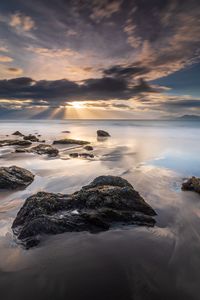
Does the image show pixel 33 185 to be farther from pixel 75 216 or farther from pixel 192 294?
pixel 192 294

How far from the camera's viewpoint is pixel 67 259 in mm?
5062

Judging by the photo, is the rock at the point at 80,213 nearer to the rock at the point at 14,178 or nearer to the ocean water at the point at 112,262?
the ocean water at the point at 112,262

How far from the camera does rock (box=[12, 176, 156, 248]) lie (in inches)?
229

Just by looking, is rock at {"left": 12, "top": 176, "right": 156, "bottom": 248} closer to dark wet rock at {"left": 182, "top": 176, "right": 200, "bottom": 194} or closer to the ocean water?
the ocean water

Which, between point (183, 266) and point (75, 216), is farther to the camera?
point (75, 216)

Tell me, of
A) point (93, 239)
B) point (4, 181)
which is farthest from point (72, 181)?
point (93, 239)

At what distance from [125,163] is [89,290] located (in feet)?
41.0

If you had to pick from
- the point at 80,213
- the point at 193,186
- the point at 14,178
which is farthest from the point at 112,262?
the point at 14,178

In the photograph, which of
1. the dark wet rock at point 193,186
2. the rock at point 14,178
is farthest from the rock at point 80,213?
the rock at point 14,178

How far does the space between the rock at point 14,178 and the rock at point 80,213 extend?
142 inches

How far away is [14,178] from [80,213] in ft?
16.9

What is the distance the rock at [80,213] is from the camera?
5818 millimetres

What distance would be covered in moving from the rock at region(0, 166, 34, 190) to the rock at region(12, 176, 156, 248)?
11.8 ft

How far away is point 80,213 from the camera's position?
627 centimetres
